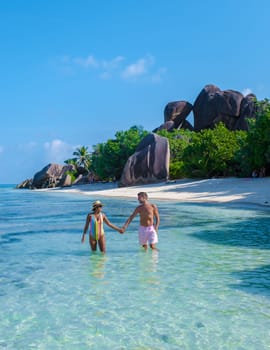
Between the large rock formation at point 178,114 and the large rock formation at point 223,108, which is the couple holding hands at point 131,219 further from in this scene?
the large rock formation at point 178,114

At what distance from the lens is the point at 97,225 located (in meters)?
9.72

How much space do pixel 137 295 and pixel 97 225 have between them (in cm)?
318

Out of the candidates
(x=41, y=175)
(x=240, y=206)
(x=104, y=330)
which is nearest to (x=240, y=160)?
(x=240, y=206)

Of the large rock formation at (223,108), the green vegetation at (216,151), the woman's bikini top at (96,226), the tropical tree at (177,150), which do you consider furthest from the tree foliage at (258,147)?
the woman's bikini top at (96,226)

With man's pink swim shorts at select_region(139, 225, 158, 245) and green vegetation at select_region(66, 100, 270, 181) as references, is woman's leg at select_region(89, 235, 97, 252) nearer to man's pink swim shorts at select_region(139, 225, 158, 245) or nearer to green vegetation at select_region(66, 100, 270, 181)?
man's pink swim shorts at select_region(139, 225, 158, 245)

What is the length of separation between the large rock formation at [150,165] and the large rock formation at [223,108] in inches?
640

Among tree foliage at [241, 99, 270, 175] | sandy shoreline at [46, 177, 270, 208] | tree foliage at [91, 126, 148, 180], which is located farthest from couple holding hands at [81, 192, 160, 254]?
tree foliage at [91, 126, 148, 180]

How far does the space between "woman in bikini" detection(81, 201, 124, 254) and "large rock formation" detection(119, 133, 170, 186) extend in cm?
3568

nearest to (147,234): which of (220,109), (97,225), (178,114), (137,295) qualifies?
(97,225)

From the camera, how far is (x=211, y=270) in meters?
8.50

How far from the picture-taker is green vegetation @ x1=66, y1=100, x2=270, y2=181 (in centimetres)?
3589

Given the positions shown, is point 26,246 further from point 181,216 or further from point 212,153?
point 212,153

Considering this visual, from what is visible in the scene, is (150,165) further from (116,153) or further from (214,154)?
(116,153)

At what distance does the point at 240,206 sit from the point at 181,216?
5574 millimetres
